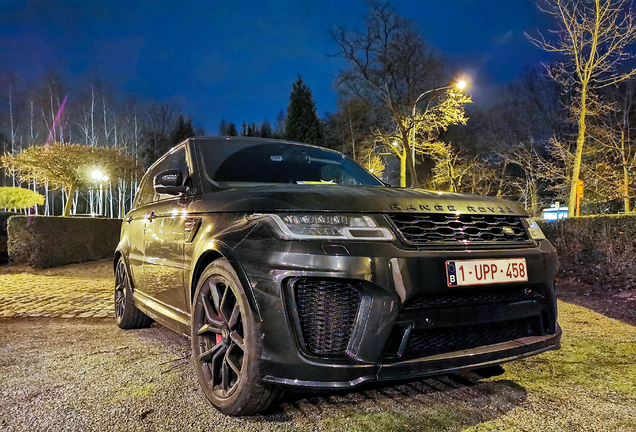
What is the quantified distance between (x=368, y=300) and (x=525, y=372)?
5.62ft

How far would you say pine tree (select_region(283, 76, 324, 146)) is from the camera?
165 ft

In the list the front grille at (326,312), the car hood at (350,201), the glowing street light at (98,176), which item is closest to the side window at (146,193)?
the car hood at (350,201)

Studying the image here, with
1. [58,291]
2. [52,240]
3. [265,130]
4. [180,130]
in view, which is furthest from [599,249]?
[265,130]

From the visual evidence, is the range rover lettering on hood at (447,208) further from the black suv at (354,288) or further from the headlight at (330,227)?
the headlight at (330,227)

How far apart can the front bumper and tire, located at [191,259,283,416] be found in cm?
10

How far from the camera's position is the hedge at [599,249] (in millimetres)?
6719

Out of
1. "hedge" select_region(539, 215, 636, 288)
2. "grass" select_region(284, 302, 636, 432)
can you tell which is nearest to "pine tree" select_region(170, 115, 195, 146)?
"hedge" select_region(539, 215, 636, 288)

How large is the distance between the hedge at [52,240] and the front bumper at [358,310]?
10667 millimetres

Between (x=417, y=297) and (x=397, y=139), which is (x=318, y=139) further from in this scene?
(x=417, y=297)

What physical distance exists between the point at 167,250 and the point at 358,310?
5.85 ft

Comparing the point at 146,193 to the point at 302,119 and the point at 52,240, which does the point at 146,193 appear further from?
the point at 302,119

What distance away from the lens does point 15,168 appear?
26.8m

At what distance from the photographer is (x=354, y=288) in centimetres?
201

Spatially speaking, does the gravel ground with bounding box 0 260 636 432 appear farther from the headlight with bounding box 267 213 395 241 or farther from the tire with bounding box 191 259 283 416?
the headlight with bounding box 267 213 395 241
